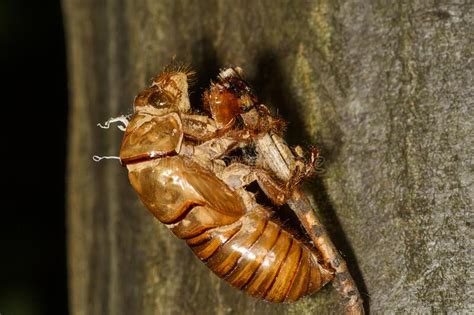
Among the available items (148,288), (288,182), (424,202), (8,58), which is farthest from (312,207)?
(8,58)

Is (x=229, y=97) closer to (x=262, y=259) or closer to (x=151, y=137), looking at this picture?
(x=151, y=137)

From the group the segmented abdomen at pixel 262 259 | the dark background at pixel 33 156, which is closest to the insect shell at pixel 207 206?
the segmented abdomen at pixel 262 259

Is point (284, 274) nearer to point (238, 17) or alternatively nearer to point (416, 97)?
point (416, 97)

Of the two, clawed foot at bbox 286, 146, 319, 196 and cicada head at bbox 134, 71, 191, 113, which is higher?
cicada head at bbox 134, 71, 191, 113

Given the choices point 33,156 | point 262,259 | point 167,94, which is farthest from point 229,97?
point 33,156

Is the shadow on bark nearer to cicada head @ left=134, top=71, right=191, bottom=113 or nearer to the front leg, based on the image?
the front leg

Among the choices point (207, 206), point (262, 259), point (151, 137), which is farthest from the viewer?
point (151, 137)

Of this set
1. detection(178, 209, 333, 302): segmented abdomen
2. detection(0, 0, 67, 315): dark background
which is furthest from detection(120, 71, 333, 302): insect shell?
detection(0, 0, 67, 315): dark background
